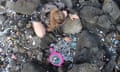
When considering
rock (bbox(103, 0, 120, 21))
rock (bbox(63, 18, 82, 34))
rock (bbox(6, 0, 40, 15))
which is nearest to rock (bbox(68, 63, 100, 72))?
rock (bbox(63, 18, 82, 34))

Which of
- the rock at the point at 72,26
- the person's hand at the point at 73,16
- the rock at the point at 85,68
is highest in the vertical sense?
the person's hand at the point at 73,16

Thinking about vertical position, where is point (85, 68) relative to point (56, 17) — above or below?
below

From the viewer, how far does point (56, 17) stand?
2.30 meters

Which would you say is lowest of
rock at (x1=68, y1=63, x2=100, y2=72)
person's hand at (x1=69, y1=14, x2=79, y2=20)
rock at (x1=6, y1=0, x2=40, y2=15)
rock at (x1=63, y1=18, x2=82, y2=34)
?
rock at (x1=68, y1=63, x2=100, y2=72)

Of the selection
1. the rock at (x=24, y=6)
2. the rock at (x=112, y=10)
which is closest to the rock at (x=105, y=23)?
the rock at (x=112, y=10)

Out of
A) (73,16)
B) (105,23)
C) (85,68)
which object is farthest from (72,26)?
(85,68)

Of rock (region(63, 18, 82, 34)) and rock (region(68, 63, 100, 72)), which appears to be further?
rock (region(63, 18, 82, 34))

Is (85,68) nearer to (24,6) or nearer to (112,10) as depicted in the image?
(112,10)

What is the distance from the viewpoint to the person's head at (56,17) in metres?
2.31

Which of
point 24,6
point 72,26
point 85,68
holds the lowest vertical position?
point 85,68

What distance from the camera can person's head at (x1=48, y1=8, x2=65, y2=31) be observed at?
90.9 inches

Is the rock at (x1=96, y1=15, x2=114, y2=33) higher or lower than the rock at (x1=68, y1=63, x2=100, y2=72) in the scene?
higher

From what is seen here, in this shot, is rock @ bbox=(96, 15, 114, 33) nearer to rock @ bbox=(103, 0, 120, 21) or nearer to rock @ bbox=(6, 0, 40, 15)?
rock @ bbox=(103, 0, 120, 21)

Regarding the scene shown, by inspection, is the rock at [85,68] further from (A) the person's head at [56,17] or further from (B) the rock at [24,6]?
(B) the rock at [24,6]
